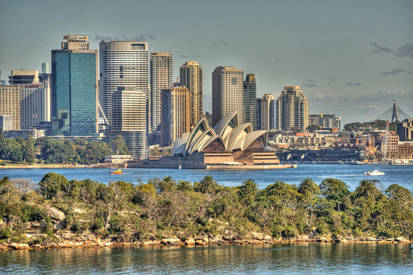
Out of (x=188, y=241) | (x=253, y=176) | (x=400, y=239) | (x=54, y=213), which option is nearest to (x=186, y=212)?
(x=188, y=241)

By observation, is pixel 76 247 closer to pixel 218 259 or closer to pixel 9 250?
pixel 9 250

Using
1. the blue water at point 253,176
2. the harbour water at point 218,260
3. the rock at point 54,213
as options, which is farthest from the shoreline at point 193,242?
the blue water at point 253,176

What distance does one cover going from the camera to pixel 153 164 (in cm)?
17738

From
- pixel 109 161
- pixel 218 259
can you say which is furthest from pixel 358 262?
pixel 109 161

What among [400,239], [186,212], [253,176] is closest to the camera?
[400,239]

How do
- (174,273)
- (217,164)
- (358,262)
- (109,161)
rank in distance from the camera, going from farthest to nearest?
(109,161), (217,164), (358,262), (174,273)

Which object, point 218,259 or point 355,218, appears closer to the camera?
point 218,259

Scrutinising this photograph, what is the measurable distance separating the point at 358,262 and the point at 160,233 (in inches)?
490

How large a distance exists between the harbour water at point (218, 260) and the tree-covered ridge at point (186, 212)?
218cm

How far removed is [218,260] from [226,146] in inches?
4372

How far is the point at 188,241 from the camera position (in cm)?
5094

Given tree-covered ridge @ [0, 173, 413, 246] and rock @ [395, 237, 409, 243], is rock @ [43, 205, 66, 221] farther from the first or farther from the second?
rock @ [395, 237, 409, 243]

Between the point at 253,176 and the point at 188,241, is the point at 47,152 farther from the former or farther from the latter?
the point at 188,241

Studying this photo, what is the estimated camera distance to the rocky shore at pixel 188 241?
49.0 m
